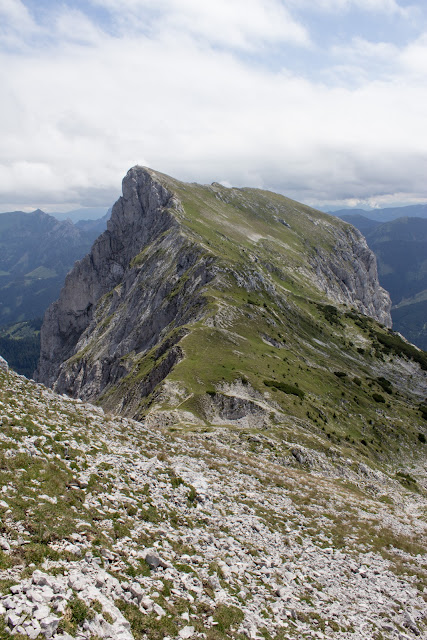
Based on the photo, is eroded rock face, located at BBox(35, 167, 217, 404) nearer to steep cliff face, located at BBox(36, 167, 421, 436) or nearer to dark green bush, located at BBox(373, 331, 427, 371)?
steep cliff face, located at BBox(36, 167, 421, 436)

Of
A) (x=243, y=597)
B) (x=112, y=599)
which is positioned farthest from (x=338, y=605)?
(x=112, y=599)

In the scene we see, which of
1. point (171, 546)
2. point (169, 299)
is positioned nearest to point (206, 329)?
point (169, 299)

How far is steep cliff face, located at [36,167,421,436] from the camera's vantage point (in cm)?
6266

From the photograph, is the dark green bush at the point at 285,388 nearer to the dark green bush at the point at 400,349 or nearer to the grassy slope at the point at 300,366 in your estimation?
the grassy slope at the point at 300,366

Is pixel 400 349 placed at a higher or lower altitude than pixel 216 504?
lower

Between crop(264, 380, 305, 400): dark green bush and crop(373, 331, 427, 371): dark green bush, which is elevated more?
crop(373, 331, 427, 371): dark green bush

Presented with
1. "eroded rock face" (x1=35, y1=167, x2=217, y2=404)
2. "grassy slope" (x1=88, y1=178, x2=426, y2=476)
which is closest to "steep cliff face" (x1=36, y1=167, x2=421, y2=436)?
"grassy slope" (x1=88, y1=178, x2=426, y2=476)

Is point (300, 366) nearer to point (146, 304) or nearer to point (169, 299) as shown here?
point (169, 299)

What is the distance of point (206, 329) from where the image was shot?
268 ft

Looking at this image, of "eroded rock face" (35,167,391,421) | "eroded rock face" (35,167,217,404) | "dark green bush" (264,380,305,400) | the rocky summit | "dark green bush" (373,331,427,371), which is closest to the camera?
the rocky summit

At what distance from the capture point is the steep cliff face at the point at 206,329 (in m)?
62.7

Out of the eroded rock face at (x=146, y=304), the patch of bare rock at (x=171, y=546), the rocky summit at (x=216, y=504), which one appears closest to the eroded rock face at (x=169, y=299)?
the eroded rock face at (x=146, y=304)

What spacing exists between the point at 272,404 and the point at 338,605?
42184 millimetres

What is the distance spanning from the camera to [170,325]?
10900 centimetres
